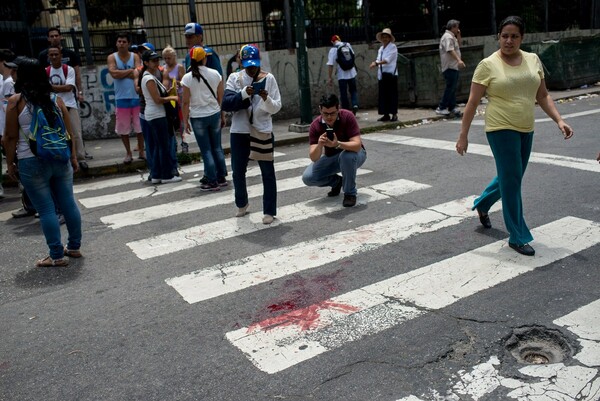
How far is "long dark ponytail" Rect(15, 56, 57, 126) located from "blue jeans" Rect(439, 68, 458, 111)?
9690mm

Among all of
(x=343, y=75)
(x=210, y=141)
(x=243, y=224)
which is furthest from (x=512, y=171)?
(x=343, y=75)

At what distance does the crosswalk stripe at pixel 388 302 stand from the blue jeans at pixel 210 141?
320 cm

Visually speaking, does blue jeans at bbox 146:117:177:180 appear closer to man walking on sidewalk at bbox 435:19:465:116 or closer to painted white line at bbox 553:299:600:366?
painted white line at bbox 553:299:600:366

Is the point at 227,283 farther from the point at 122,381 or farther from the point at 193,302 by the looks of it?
the point at 122,381

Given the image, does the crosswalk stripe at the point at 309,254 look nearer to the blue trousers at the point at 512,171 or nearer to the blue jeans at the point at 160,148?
the blue trousers at the point at 512,171

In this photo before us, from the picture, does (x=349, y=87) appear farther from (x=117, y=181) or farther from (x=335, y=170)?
(x=335, y=170)

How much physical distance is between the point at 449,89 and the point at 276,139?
4.13m

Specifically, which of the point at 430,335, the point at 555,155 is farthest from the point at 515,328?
the point at 555,155

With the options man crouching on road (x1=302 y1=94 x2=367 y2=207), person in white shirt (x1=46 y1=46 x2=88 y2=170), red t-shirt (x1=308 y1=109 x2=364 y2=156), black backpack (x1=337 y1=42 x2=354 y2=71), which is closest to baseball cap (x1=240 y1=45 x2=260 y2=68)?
man crouching on road (x1=302 y1=94 x2=367 y2=207)

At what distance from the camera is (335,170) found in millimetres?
7418

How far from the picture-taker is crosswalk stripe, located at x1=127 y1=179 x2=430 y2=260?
20.3ft

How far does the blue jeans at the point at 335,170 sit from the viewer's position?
23.6 feet

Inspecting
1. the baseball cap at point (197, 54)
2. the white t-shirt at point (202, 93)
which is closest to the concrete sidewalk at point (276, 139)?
the white t-shirt at point (202, 93)

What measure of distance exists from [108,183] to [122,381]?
20.4 feet
